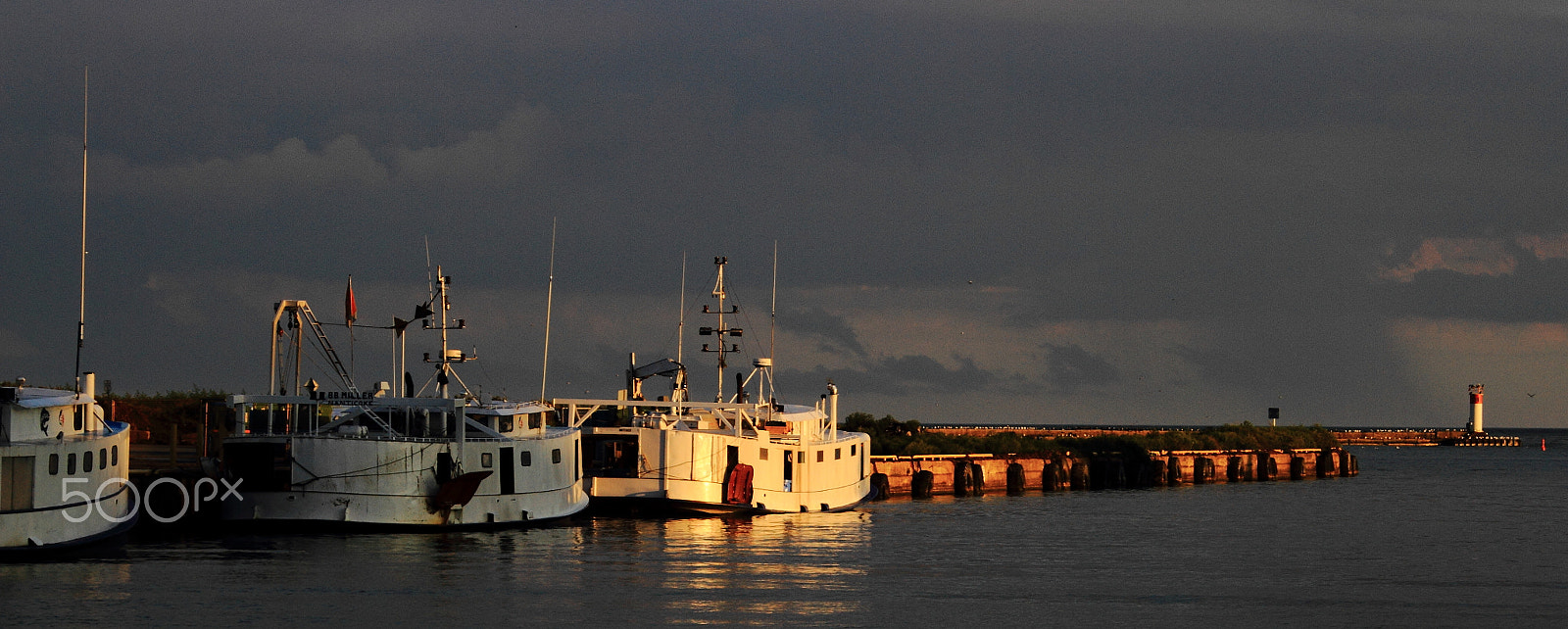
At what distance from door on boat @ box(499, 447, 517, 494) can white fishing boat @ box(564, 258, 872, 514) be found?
695 cm

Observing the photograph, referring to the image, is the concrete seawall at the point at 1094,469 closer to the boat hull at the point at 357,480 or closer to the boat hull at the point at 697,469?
the boat hull at the point at 697,469

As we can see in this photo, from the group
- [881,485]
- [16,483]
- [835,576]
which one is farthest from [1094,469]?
[16,483]

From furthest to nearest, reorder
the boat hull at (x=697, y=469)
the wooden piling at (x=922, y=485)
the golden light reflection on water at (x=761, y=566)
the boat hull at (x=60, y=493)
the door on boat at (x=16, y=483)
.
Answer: the wooden piling at (x=922, y=485)
the boat hull at (x=697, y=469)
the boat hull at (x=60, y=493)
the door on boat at (x=16, y=483)
the golden light reflection on water at (x=761, y=566)

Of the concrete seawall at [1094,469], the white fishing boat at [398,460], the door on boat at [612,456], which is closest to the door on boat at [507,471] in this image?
the white fishing boat at [398,460]

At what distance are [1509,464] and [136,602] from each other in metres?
167

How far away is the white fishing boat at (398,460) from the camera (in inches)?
1943

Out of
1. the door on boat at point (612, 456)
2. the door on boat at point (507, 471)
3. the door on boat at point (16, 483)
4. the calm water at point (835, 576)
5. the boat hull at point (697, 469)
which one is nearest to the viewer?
the calm water at point (835, 576)

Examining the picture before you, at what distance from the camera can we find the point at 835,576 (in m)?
45.2

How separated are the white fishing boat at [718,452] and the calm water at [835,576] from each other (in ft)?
4.15

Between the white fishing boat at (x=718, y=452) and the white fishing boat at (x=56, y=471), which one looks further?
the white fishing boat at (x=718, y=452)

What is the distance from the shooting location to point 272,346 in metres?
55.7

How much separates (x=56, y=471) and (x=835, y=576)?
22.0 meters

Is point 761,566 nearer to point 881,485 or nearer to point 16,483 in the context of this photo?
point 16,483

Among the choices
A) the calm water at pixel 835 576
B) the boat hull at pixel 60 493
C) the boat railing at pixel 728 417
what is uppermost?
the boat railing at pixel 728 417
